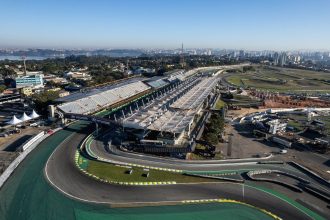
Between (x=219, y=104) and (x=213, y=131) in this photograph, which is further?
(x=219, y=104)

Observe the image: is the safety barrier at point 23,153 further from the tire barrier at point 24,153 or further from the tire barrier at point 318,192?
the tire barrier at point 318,192

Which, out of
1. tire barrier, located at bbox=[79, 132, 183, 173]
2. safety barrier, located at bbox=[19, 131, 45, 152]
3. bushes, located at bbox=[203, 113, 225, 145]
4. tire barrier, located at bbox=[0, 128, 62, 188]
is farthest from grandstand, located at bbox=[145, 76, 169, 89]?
safety barrier, located at bbox=[19, 131, 45, 152]

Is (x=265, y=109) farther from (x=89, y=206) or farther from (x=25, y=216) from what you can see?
(x=25, y=216)

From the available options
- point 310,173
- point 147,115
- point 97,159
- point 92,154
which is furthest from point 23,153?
point 310,173

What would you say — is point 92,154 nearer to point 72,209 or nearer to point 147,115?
point 72,209

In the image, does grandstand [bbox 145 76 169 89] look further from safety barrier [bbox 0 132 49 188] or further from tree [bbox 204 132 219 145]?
safety barrier [bbox 0 132 49 188]

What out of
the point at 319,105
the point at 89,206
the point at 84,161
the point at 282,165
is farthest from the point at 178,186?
the point at 319,105

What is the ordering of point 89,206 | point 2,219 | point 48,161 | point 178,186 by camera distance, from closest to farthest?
point 2,219, point 89,206, point 178,186, point 48,161
